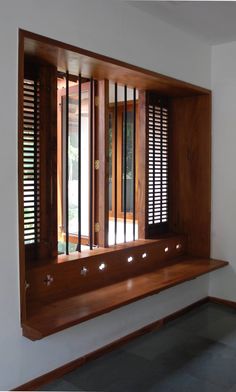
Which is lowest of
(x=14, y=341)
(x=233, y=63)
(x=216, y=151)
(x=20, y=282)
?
(x=14, y=341)

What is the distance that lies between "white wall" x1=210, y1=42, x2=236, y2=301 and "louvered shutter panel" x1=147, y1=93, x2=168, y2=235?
1.61 feet

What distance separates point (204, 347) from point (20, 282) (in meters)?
1.60

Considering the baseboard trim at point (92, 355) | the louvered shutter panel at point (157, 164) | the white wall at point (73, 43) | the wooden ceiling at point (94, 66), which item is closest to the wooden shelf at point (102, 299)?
the white wall at point (73, 43)

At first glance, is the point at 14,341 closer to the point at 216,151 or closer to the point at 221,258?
the point at 221,258

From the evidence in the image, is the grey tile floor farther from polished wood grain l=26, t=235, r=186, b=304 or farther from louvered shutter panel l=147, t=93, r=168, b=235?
louvered shutter panel l=147, t=93, r=168, b=235

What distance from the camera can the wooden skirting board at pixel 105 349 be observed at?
8.33ft

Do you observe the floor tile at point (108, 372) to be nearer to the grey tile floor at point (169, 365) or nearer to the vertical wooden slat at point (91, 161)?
the grey tile floor at point (169, 365)

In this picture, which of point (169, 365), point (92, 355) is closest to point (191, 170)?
point (169, 365)

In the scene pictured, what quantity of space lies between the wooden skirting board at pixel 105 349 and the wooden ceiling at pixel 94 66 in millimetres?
2093

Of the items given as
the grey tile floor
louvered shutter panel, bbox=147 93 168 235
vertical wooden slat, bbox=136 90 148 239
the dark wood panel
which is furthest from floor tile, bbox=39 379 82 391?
the dark wood panel

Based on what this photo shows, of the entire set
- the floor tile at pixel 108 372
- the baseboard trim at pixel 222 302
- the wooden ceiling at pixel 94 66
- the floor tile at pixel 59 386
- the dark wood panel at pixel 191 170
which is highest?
the wooden ceiling at pixel 94 66

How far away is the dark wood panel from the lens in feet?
13.3

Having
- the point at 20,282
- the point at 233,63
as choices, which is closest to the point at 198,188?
the point at 233,63

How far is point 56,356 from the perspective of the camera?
268 centimetres
